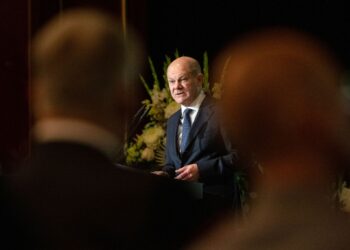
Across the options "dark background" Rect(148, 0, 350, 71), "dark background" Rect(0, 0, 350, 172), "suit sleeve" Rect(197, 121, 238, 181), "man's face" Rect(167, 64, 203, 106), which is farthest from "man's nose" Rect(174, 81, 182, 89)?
"dark background" Rect(0, 0, 350, 172)

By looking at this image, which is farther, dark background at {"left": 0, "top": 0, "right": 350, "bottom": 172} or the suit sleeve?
dark background at {"left": 0, "top": 0, "right": 350, "bottom": 172}

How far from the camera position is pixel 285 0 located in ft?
12.3

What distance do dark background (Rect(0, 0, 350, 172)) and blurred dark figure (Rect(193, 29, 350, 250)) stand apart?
2.96 meters

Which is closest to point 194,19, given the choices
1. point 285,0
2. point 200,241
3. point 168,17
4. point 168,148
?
point 168,17

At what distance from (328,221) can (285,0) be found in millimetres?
3011

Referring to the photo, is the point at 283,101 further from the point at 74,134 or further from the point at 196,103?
the point at 196,103

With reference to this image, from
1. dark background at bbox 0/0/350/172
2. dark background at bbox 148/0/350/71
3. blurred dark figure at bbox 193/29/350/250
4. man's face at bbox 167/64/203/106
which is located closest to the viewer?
blurred dark figure at bbox 193/29/350/250

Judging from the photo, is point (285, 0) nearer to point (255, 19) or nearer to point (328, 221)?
point (255, 19)

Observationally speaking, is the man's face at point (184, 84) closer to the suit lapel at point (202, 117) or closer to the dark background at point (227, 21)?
the suit lapel at point (202, 117)

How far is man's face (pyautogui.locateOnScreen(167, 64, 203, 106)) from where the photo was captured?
246 centimetres

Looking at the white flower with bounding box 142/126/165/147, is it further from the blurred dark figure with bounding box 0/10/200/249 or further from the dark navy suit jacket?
the blurred dark figure with bounding box 0/10/200/249

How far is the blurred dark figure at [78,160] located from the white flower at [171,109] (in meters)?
1.66

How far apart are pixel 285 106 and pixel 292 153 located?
63mm

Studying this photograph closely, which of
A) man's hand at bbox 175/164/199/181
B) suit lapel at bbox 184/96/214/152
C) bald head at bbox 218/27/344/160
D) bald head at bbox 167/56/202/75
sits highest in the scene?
bald head at bbox 167/56/202/75
